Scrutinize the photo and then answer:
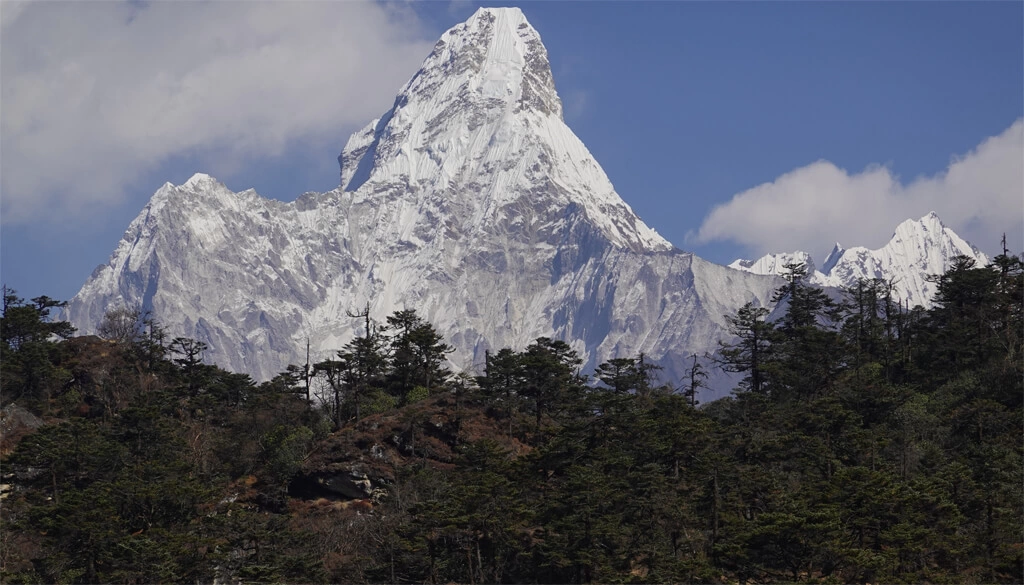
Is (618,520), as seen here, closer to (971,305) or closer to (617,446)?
(617,446)

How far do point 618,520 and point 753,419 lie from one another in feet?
89.4

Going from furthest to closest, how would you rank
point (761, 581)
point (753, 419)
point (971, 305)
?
point (971, 305), point (753, 419), point (761, 581)

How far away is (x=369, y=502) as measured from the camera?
80.1m

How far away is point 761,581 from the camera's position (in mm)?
57312

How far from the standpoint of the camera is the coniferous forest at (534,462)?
60.0m

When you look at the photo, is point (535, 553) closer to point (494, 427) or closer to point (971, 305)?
point (494, 427)

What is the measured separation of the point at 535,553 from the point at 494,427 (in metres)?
25.3

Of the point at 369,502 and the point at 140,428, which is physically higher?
the point at 140,428

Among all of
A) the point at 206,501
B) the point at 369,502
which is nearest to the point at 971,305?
the point at 369,502

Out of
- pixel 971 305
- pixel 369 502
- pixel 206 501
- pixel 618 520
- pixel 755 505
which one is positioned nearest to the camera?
pixel 618 520

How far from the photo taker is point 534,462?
7344cm

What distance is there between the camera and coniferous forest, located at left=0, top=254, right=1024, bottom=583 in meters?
60.0

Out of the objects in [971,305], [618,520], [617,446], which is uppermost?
[971,305]

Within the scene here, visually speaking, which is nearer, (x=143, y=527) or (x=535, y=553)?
(x=535, y=553)
